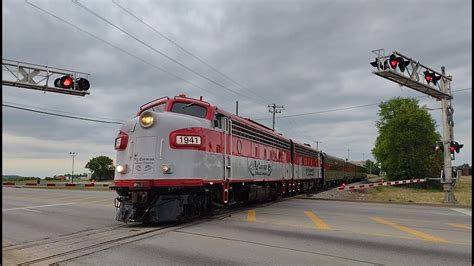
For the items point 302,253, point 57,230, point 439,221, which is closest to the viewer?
point 302,253

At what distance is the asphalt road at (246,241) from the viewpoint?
652 cm

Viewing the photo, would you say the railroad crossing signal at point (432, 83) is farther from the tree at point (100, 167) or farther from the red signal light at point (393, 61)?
the tree at point (100, 167)

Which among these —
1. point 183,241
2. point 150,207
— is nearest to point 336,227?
point 183,241

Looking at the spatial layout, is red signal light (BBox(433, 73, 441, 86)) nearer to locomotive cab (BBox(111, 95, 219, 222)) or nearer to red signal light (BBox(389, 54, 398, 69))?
red signal light (BBox(389, 54, 398, 69))

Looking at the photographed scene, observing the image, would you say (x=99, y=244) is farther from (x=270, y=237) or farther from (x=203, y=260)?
(x=270, y=237)

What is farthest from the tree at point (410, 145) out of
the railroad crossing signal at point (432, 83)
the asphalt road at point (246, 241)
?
the asphalt road at point (246, 241)

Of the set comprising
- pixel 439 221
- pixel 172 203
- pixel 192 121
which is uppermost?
pixel 192 121

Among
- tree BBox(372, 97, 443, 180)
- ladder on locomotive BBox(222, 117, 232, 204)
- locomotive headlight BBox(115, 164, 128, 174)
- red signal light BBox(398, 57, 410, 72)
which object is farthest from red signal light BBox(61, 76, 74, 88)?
tree BBox(372, 97, 443, 180)

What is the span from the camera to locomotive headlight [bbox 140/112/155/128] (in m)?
10.4

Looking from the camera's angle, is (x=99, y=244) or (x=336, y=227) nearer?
(x=99, y=244)

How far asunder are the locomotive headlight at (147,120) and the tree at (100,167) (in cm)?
8976

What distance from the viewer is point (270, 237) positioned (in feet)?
27.6

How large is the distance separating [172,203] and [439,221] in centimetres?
811

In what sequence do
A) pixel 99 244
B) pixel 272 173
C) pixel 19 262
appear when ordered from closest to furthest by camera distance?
pixel 19 262 < pixel 99 244 < pixel 272 173
